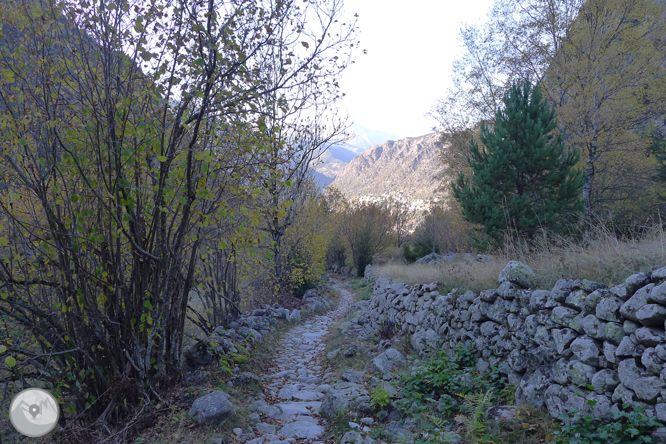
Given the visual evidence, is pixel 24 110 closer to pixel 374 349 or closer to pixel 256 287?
pixel 374 349

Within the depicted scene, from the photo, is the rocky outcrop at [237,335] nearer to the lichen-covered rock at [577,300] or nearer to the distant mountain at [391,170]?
the lichen-covered rock at [577,300]

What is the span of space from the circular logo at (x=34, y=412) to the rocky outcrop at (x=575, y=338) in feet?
15.8

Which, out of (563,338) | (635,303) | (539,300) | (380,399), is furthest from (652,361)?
(380,399)

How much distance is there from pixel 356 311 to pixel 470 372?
265 inches

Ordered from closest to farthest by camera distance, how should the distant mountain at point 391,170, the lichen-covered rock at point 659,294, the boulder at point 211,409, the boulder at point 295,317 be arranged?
the lichen-covered rock at point 659,294 → the boulder at point 211,409 → the boulder at point 295,317 → the distant mountain at point 391,170

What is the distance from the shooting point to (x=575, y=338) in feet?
11.3

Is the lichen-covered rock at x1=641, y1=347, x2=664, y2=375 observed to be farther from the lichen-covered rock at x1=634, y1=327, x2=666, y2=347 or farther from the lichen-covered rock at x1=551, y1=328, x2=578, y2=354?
the lichen-covered rock at x1=551, y1=328, x2=578, y2=354

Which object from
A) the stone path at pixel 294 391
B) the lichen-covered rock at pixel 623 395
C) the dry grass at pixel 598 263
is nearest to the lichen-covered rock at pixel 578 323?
the dry grass at pixel 598 263

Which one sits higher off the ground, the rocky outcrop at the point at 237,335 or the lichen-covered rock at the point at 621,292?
the lichen-covered rock at the point at 621,292

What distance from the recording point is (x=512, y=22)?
51.7 feet

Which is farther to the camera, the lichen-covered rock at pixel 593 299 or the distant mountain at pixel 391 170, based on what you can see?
the distant mountain at pixel 391 170

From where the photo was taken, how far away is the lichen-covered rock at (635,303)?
9.66 ft

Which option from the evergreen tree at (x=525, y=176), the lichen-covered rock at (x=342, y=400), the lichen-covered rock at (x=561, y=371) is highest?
the evergreen tree at (x=525, y=176)

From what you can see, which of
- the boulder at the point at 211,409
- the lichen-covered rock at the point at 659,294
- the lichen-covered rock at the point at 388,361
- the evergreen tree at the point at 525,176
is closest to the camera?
the lichen-covered rock at the point at 659,294
